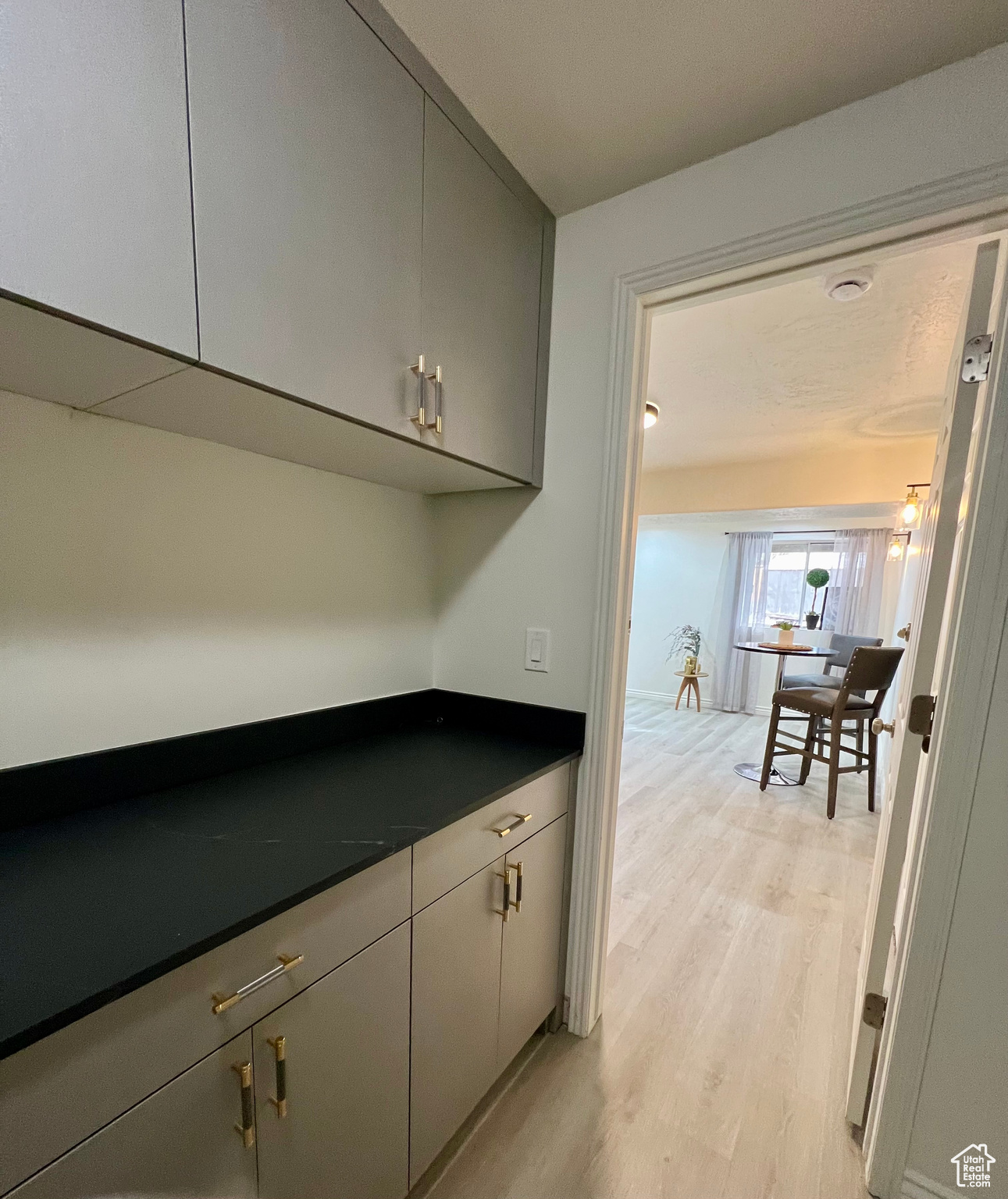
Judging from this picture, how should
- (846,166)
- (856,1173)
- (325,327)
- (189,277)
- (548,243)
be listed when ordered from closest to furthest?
(189,277), (325,327), (846,166), (856,1173), (548,243)

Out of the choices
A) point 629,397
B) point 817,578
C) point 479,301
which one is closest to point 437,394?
point 479,301

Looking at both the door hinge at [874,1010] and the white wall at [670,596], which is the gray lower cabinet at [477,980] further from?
the white wall at [670,596]

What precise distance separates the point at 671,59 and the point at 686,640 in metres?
5.34

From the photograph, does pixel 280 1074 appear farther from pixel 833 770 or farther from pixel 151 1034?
pixel 833 770

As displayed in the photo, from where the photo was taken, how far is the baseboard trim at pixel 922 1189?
1035mm

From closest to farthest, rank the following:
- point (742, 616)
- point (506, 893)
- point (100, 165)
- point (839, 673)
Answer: point (100, 165) → point (506, 893) → point (839, 673) → point (742, 616)

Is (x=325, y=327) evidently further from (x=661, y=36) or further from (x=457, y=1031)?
(x=457, y=1031)

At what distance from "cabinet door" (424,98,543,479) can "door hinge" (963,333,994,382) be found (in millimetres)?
942

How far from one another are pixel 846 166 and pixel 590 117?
0.54 metres

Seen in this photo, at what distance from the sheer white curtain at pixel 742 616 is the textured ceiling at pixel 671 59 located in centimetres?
467

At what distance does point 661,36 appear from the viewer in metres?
0.88

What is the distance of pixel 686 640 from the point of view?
572 cm

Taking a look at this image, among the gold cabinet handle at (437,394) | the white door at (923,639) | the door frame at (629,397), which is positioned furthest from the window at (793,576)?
the gold cabinet handle at (437,394)

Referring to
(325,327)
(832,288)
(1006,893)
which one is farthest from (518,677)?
(832,288)
